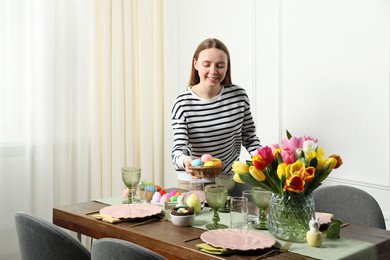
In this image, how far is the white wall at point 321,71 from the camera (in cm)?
315

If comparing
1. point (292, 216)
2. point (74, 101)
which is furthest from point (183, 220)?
point (74, 101)

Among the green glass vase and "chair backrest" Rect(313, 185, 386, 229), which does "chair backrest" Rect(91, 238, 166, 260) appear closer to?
the green glass vase

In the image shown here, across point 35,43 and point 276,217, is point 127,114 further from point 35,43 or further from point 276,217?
point 276,217

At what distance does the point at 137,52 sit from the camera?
4.11 meters

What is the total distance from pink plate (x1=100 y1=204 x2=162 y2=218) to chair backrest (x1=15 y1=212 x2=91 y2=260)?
0.84 ft

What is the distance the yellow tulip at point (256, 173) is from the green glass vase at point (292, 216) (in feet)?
0.29

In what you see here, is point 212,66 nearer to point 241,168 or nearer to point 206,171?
point 206,171

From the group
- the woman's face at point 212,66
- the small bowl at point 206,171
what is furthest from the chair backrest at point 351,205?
the woman's face at point 212,66

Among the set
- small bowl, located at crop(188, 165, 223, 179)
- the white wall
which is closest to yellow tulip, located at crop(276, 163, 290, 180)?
small bowl, located at crop(188, 165, 223, 179)

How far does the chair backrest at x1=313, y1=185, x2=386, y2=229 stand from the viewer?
92.4 inches

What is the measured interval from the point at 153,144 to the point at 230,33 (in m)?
1.05

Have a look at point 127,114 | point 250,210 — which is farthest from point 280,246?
point 127,114

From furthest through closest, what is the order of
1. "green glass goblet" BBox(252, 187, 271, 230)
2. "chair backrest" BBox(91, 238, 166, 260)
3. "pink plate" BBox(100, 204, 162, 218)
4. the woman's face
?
the woman's face
"pink plate" BBox(100, 204, 162, 218)
"green glass goblet" BBox(252, 187, 271, 230)
"chair backrest" BBox(91, 238, 166, 260)

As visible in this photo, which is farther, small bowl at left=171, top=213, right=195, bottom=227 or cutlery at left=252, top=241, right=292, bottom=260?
small bowl at left=171, top=213, right=195, bottom=227
